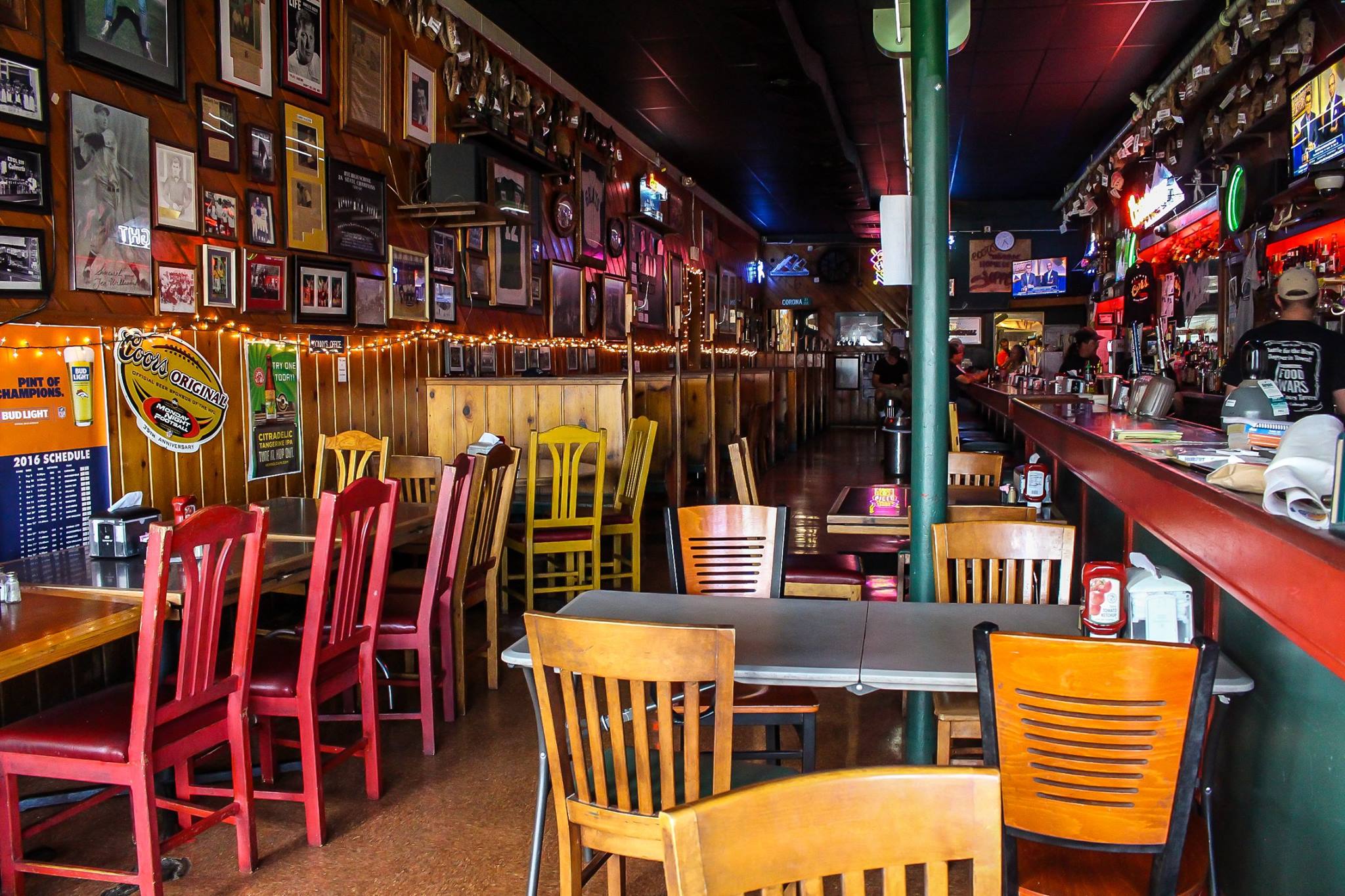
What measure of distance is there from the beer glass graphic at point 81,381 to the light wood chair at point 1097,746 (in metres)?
3.42

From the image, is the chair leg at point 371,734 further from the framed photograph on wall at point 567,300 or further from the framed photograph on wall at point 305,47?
the framed photograph on wall at point 567,300

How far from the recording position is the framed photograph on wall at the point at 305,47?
480cm

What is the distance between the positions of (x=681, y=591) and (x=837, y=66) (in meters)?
6.47

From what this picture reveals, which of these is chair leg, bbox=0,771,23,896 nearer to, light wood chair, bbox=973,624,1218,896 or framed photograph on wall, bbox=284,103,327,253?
light wood chair, bbox=973,624,1218,896

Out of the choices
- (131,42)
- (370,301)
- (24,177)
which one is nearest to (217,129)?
(131,42)

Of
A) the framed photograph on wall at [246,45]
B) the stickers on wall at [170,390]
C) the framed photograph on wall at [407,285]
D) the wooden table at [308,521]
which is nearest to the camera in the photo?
the wooden table at [308,521]

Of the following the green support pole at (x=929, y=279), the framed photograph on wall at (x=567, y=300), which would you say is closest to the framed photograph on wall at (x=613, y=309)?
the framed photograph on wall at (x=567, y=300)

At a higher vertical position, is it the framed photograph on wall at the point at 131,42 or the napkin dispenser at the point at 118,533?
the framed photograph on wall at the point at 131,42

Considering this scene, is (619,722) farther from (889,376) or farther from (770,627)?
(889,376)

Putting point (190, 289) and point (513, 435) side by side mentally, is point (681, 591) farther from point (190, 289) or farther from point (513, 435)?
point (513, 435)

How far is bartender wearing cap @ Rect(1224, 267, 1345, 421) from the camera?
4.71m

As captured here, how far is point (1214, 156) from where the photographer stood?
8.05 m

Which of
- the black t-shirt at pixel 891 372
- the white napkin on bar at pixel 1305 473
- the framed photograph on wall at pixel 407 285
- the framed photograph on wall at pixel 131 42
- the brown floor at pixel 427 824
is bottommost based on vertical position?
the brown floor at pixel 427 824

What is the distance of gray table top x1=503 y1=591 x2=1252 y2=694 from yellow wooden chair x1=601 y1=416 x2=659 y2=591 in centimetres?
256
